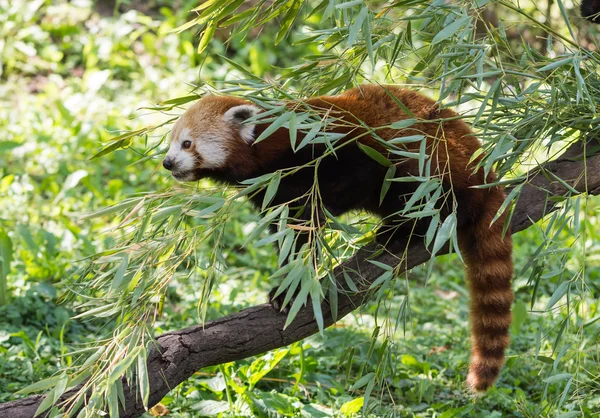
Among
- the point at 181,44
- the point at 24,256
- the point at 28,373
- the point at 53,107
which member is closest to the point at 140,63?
the point at 181,44

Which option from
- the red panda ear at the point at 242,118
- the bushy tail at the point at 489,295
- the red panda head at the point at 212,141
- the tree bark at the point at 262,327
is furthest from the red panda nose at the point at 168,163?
the bushy tail at the point at 489,295

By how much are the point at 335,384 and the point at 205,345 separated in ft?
3.01

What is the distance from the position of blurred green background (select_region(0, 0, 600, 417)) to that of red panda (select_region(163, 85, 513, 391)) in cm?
20

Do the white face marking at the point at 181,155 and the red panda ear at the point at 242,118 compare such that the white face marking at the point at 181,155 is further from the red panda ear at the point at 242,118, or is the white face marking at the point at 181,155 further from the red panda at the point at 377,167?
the red panda ear at the point at 242,118

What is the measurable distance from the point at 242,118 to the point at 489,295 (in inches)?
50.9

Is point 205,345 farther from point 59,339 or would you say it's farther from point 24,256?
point 24,256

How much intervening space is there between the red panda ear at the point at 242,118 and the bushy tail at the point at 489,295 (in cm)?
103

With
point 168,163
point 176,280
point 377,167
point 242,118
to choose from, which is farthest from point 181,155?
point 176,280

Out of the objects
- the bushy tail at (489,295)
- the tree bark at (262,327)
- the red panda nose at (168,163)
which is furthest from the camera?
the red panda nose at (168,163)

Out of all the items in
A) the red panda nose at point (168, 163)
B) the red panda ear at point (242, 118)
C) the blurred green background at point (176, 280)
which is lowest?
the blurred green background at point (176, 280)

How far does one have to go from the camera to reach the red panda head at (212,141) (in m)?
3.14

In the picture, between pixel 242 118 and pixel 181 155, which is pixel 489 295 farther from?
pixel 181 155

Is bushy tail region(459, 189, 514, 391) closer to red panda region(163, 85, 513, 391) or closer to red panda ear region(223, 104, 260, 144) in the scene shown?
red panda region(163, 85, 513, 391)

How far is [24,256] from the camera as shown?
426 cm
